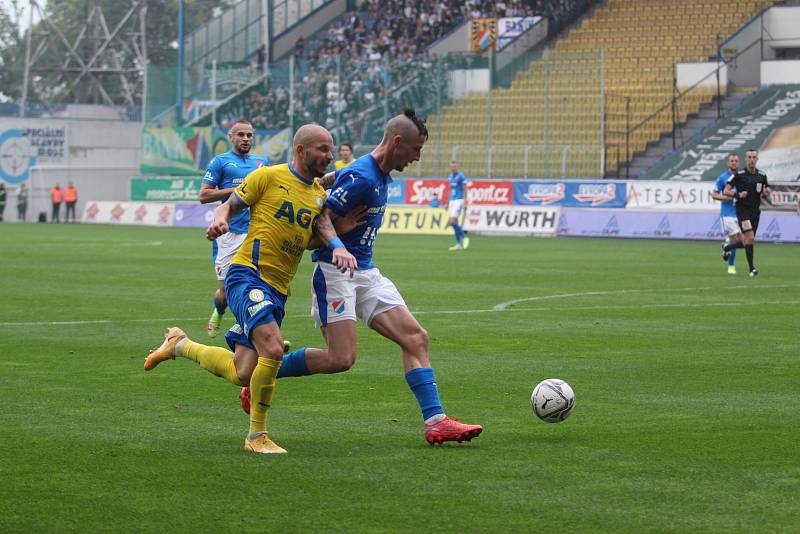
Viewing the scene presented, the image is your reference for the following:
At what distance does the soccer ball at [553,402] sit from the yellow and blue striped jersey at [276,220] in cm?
172

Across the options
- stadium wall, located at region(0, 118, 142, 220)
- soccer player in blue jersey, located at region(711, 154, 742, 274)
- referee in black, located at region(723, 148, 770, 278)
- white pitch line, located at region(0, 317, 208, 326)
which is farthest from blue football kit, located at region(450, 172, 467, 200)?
stadium wall, located at region(0, 118, 142, 220)

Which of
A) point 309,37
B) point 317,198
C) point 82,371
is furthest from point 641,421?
point 309,37

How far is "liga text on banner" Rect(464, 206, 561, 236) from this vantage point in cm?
4206

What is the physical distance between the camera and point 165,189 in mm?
54688

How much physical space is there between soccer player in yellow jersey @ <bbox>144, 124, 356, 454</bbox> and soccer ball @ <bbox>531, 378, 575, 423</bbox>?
→ 1.57m

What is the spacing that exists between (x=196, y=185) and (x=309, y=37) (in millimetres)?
10012

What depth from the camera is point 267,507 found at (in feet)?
20.9

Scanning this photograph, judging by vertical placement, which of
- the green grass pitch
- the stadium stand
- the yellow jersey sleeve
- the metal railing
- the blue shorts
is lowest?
the green grass pitch

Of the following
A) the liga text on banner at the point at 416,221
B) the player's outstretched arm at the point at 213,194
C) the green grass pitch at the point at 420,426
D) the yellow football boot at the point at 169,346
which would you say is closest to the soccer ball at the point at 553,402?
the green grass pitch at the point at 420,426

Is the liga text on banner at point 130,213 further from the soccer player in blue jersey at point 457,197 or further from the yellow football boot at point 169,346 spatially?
the yellow football boot at point 169,346

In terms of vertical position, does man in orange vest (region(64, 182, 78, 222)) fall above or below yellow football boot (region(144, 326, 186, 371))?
above

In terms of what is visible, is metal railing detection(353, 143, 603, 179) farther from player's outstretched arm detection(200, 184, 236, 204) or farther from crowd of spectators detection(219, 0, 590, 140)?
player's outstretched arm detection(200, 184, 236, 204)

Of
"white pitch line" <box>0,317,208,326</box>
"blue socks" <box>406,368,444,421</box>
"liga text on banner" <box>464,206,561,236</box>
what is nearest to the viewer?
"blue socks" <box>406,368,444,421</box>

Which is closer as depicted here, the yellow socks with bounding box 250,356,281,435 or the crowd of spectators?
the yellow socks with bounding box 250,356,281,435
